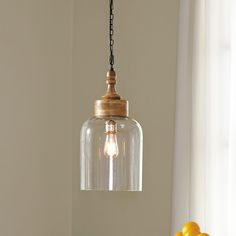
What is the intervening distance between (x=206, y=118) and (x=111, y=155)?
4.89 ft

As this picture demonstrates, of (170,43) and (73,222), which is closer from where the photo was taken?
(170,43)

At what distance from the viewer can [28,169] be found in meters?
3.27

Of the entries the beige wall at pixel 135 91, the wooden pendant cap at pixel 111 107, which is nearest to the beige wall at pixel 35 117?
the beige wall at pixel 135 91

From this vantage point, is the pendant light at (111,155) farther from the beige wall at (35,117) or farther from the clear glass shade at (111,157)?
the beige wall at (35,117)

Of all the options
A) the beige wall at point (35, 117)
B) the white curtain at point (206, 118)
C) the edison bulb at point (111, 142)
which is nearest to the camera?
the edison bulb at point (111, 142)

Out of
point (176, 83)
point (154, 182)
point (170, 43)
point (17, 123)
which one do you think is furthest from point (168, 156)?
point (17, 123)

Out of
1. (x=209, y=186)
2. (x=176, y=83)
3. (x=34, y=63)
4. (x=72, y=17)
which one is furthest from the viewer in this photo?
(x=72, y=17)

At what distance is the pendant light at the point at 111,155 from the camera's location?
1452 millimetres

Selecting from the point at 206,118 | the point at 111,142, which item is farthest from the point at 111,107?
the point at 206,118

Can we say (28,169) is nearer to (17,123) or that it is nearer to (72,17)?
(17,123)

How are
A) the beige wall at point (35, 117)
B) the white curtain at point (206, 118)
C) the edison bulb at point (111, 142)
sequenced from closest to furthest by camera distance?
the edison bulb at point (111, 142) → the white curtain at point (206, 118) → the beige wall at point (35, 117)

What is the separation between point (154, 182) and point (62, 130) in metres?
0.63

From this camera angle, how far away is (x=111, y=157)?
4.74ft

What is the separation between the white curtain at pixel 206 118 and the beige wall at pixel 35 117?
0.74m
